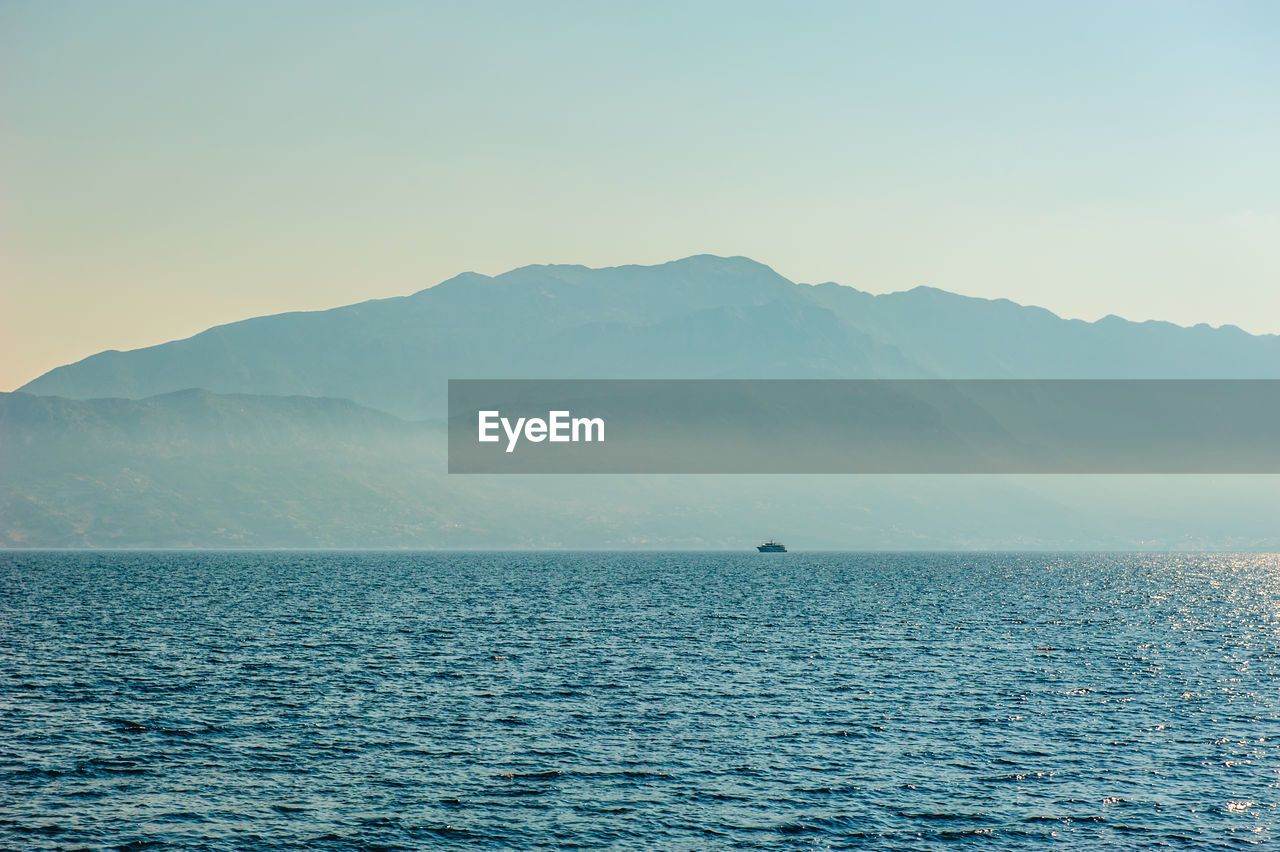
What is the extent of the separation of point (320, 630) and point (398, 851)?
282ft

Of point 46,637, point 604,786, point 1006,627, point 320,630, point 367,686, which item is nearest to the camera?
point 604,786

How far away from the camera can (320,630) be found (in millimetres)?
128625

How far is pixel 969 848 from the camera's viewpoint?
48.4 metres

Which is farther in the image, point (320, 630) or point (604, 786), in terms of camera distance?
point (320, 630)

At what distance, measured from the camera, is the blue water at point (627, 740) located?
5097cm

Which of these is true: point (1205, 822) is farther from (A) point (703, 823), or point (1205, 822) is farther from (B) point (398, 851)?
(B) point (398, 851)

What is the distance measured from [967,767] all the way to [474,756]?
91.2ft

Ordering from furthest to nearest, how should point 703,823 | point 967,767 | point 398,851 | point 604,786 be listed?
1. point 967,767
2. point 604,786
3. point 703,823
4. point 398,851

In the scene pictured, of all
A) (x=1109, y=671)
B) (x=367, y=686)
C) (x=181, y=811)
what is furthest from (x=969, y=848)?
(x=1109, y=671)

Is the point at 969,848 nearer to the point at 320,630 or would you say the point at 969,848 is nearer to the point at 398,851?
the point at 398,851

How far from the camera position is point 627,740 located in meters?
68.0

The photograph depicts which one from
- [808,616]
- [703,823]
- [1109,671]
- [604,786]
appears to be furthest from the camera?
[808,616]

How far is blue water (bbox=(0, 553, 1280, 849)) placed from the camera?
167ft

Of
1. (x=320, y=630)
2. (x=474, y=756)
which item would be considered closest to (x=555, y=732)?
(x=474, y=756)
